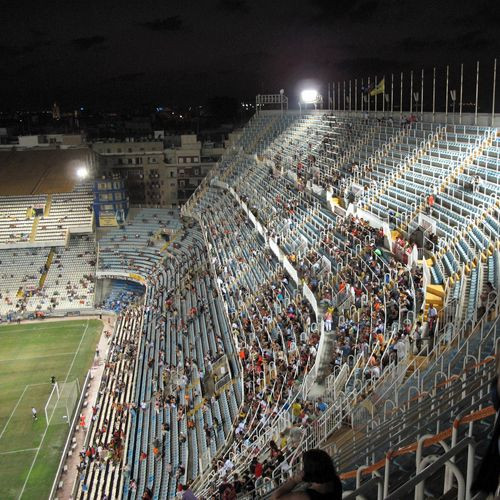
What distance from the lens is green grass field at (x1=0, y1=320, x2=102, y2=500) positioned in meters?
19.4

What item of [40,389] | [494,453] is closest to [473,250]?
[494,453]

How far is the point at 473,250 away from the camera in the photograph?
14.7 m

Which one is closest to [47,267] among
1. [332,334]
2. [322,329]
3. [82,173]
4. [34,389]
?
[82,173]

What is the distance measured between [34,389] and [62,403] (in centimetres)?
260

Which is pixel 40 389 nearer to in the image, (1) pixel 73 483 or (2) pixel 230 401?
(1) pixel 73 483

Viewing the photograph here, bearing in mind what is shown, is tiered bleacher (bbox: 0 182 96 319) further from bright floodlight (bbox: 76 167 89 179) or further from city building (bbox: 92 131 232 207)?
city building (bbox: 92 131 232 207)

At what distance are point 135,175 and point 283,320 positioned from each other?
38.5 meters

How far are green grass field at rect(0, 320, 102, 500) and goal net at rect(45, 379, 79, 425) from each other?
0.25 m

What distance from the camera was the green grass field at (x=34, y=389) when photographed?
19.4 m

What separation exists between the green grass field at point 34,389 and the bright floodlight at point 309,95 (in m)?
26.8

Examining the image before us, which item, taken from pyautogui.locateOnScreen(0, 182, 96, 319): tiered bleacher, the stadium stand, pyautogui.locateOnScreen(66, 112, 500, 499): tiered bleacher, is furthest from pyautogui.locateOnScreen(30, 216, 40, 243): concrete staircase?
pyautogui.locateOnScreen(66, 112, 500, 499): tiered bleacher

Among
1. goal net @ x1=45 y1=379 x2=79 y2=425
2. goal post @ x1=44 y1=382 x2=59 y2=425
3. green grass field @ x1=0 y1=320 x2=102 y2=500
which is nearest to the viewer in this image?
green grass field @ x1=0 y1=320 x2=102 y2=500

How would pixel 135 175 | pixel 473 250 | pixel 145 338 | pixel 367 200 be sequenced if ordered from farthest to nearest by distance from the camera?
pixel 135 175
pixel 145 338
pixel 367 200
pixel 473 250

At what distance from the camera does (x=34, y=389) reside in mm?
25719
